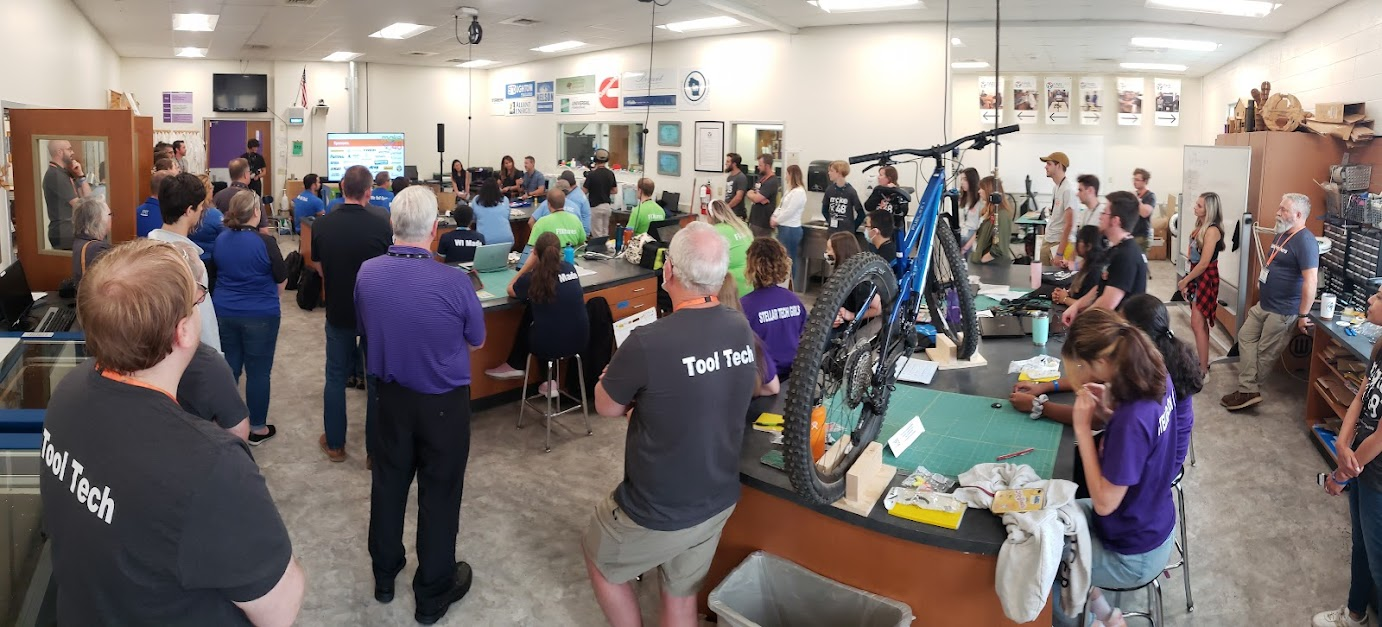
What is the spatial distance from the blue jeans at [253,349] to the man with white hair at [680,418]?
9.50 ft

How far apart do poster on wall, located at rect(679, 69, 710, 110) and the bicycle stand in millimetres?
8394

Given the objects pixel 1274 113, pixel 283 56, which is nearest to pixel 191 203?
pixel 1274 113

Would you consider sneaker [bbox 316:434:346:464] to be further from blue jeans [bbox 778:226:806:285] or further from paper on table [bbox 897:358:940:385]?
blue jeans [bbox 778:226:806:285]

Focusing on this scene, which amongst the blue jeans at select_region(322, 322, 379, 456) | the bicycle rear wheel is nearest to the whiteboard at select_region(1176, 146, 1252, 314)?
the bicycle rear wheel

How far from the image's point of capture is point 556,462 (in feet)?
15.8

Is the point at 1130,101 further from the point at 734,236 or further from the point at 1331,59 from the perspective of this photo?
the point at 734,236

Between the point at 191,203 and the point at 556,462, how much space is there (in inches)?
85.6

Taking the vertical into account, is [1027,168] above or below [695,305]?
above

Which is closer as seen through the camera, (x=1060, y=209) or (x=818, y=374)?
(x=818, y=374)

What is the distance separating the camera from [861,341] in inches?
104

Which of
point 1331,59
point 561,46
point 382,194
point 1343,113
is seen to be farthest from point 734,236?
point 561,46

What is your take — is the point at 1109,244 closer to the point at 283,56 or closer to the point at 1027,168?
the point at 1027,168

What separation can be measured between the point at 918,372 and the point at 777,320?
631 mm

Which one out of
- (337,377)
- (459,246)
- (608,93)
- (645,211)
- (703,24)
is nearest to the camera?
(337,377)
